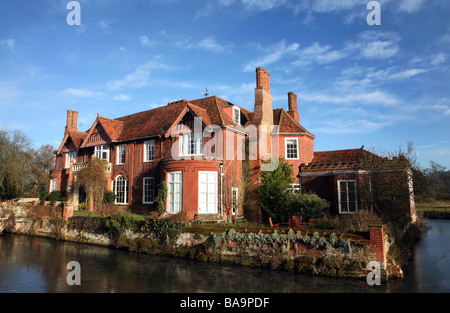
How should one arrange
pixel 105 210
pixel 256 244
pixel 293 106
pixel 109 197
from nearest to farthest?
pixel 256 244 < pixel 105 210 < pixel 109 197 < pixel 293 106

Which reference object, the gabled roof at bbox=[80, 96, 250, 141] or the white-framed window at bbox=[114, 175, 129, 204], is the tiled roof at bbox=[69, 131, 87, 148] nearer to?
the gabled roof at bbox=[80, 96, 250, 141]

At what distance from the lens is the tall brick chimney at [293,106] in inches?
1192

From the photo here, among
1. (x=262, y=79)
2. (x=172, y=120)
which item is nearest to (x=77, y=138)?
(x=172, y=120)

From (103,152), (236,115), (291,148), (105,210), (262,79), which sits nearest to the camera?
(105,210)

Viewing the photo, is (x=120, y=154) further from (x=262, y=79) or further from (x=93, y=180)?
(x=262, y=79)

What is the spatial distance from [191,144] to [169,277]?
41.9 ft

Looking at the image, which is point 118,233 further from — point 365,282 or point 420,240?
point 420,240

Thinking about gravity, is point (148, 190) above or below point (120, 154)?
below

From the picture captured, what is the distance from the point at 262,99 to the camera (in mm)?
24531

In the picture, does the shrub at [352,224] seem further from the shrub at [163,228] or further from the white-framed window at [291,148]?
the white-framed window at [291,148]

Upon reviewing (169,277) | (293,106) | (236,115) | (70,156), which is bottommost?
(169,277)

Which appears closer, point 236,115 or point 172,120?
point 172,120

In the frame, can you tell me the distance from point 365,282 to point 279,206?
1097 cm
